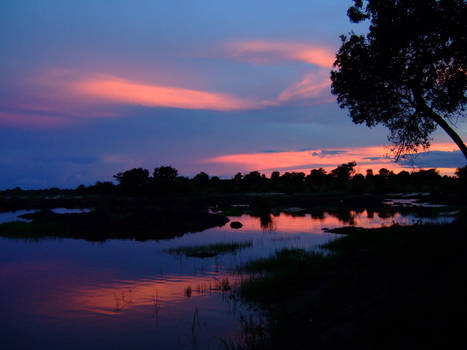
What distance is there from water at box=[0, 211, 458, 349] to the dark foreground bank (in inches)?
104

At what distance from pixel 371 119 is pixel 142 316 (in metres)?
21.2

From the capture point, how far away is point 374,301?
10.9m

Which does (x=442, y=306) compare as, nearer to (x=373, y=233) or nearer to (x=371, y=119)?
(x=371, y=119)

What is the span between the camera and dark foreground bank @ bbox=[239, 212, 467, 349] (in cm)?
812

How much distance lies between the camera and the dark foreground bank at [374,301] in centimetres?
812

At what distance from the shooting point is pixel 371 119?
26.8m

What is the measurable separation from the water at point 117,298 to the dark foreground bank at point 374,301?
2652mm

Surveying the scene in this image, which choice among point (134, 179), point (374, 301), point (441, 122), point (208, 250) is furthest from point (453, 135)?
point (134, 179)

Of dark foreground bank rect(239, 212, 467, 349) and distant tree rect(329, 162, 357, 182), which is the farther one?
distant tree rect(329, 162, 357, 182)

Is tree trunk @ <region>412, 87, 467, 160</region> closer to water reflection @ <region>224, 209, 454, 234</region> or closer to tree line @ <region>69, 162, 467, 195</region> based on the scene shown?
water reflection @ <region>224, 209, 454, 234</region>

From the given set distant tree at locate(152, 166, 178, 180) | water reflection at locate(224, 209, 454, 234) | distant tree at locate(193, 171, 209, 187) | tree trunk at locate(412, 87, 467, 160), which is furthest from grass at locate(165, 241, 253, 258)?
distant tree at locate(193, 171, 209, 187)

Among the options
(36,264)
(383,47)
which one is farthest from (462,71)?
(36,264)

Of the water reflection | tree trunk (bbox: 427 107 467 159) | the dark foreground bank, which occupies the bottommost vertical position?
the water reflection

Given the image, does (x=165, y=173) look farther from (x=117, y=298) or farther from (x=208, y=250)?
(x=117, y=298)
